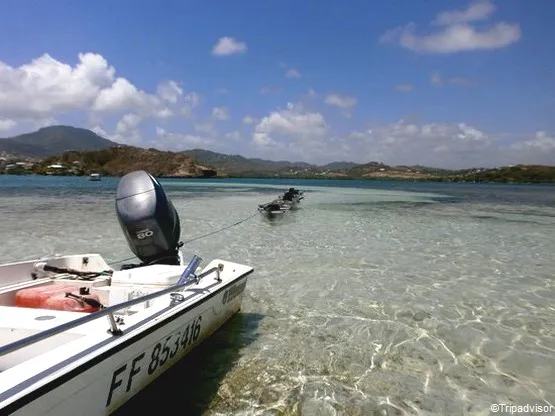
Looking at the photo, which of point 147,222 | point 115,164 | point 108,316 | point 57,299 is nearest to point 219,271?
point 147,222

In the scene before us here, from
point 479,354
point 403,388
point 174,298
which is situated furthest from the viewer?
point 479,354

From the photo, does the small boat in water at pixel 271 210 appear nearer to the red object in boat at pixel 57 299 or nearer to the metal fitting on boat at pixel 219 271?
the metal fitting on boat at pixel 219 271

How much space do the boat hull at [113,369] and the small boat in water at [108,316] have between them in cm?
1

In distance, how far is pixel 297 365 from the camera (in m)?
6.55

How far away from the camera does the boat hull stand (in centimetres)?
324

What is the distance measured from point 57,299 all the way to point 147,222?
257cm

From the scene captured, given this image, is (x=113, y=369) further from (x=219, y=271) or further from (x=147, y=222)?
(x=147, y=222)

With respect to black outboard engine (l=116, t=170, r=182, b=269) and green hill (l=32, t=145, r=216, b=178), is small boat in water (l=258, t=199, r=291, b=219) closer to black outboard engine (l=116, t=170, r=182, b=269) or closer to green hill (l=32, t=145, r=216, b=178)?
black outboard engine (l=116, t=170, r=182, b=269)

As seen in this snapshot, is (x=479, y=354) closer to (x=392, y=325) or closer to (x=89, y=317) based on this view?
(x=392, y=325)

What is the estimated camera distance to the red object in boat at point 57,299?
20.1ft

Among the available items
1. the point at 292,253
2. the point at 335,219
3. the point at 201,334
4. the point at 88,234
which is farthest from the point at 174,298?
the point at 335,219

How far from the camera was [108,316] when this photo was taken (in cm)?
430

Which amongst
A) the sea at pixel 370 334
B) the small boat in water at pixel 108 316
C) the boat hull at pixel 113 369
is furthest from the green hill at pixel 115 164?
the boat hull at pixel 113 369

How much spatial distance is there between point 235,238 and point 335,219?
11175 millimetres
